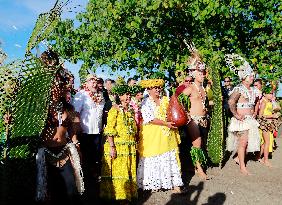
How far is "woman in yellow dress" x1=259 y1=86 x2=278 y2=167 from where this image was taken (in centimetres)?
844

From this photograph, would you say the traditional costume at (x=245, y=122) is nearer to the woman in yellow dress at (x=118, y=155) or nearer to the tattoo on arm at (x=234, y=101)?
the tattoo on arm at (x=234, y=101)

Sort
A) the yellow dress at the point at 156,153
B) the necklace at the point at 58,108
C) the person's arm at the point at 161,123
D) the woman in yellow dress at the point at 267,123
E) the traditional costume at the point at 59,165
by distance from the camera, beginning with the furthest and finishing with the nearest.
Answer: the woman in yellow dress at the point at 267,123 → the yellow dress at the point at 156,153 → the person's arm at the point at 161,123 → the necklace at the point at 58,108 → the traditional costume at the point at 59,165

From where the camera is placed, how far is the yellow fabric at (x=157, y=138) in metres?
5.95

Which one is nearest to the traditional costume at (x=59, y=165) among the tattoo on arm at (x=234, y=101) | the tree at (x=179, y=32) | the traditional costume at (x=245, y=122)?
the tattoo on arm at (x=234, y=101)

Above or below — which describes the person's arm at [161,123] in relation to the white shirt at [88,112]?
below

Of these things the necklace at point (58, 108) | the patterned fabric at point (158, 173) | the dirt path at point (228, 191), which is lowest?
the dirt path at point (228, 191)

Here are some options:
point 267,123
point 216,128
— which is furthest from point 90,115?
point 267,123

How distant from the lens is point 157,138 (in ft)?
19.5

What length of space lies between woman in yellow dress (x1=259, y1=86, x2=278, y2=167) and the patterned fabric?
10.1 feet

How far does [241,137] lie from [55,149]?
4323 mm

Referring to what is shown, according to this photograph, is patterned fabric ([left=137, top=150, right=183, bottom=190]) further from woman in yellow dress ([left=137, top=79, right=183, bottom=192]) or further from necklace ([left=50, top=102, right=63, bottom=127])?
necklace ([left=50, top=102, right=63, bottom=127])

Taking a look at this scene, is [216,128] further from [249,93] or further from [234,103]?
→ [249,93]

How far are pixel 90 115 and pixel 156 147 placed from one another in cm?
115

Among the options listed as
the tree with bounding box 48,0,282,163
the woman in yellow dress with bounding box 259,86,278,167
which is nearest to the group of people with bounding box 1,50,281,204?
the woman in yellow dress with bounding box 259,86,278,167
